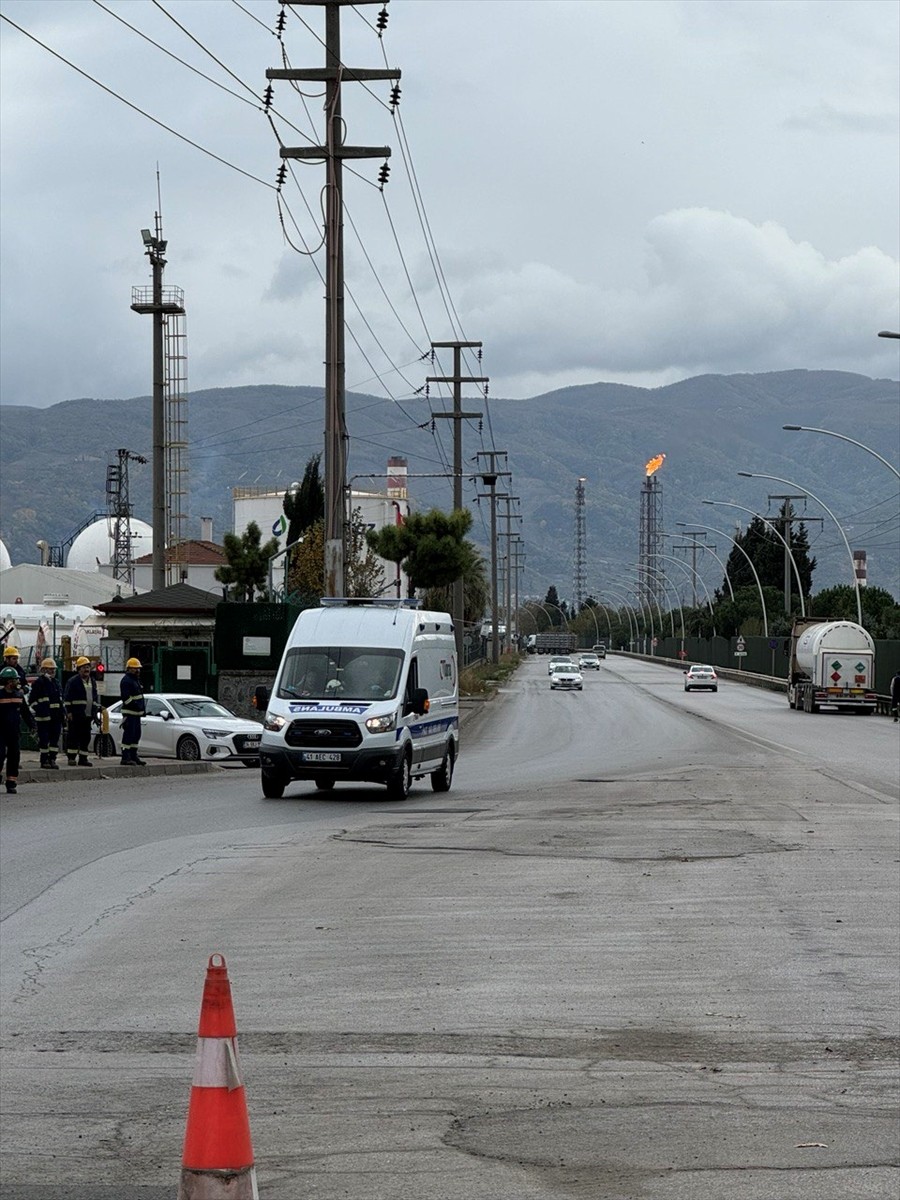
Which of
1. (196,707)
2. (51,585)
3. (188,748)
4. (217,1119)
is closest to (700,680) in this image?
(51,585)

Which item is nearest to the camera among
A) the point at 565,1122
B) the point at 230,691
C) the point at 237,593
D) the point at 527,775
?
the point at 565,1122

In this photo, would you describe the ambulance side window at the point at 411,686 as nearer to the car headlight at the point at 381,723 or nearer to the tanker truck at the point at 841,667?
the car headlight at the point at 381,723

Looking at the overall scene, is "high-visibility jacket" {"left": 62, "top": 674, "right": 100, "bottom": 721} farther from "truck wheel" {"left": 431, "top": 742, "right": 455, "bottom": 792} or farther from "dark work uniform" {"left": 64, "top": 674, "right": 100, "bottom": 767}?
"truck wheel" {"left": 431, "top": 742, "right": 455, "bottom": 792}

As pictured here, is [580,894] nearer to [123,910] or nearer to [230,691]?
[123,910]

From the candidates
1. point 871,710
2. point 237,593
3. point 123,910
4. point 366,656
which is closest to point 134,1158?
point 123,910

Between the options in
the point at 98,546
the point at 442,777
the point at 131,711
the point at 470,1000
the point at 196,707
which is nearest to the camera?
the point at 470,1000

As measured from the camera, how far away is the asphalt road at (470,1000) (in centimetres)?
614

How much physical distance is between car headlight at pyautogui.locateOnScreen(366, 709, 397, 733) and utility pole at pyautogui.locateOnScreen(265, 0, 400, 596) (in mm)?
10096

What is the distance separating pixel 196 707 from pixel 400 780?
36.4 feet

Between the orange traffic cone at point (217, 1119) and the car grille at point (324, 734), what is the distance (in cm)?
1809

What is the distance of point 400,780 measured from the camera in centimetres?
2278

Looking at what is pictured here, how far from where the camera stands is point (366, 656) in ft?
77.7

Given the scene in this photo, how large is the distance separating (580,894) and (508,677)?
8721cm

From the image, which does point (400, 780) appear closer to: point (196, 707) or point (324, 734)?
point (324, 734)
